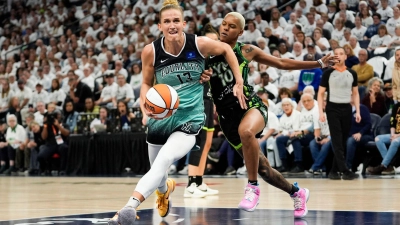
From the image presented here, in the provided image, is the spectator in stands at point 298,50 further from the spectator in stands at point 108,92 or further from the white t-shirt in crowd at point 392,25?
the spectator in stands at point 108,92

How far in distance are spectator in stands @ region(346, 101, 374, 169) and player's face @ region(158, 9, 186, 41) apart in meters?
7.95

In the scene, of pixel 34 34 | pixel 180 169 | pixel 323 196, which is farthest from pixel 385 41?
pixel 34 34

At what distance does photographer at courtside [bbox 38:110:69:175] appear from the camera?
1767 centimetres

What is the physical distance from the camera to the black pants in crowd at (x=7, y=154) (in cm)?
1886

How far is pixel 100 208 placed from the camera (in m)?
7.92

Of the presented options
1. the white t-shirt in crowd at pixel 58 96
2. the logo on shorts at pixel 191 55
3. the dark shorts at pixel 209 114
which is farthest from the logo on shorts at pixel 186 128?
the white t-shirt in crowd at pixel 58 96

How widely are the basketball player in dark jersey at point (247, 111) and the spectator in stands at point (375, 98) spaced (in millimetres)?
7209

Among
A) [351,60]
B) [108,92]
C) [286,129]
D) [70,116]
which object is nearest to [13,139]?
[70,116]

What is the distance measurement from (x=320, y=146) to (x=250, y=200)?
7673 mm

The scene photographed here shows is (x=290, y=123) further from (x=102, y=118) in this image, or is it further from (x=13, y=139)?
(x=13, y=139)

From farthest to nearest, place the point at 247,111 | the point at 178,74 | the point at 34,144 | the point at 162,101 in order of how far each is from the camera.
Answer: the point at 34,144 < the point at 247,111 < the point at 178,74 < the point at 162,101

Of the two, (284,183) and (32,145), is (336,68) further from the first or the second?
(32,145)

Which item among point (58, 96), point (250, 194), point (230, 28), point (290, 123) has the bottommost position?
point (250, 194)

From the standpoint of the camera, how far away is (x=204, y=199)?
29.4ft
